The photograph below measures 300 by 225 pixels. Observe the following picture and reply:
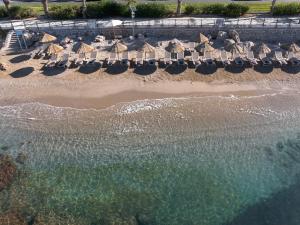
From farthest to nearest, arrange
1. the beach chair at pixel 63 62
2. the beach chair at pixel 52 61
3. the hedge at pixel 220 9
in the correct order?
the hedge at pixel 220 9 < the beach chair at pixel 52 61 < the beach chair at pixel 63 62

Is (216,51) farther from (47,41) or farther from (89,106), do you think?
(47,41)

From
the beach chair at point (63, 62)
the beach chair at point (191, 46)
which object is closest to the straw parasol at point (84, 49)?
the beach chair at point (63, 62)

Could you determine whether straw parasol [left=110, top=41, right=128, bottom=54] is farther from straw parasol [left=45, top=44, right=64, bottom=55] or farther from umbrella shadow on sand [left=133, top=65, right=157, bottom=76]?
straw parasol [left=45, top=44, right=64, bottom=55]

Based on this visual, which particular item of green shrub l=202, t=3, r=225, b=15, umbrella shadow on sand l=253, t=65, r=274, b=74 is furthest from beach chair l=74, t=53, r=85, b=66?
umbrella shadow on sand l=253, t=65, r=274, b=74

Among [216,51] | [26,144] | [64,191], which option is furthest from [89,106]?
[216,51]

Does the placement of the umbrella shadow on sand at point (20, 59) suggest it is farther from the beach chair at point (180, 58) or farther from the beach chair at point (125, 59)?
the beach chair at point (180, 58)

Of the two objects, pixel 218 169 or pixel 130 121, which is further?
pixel 130 121
